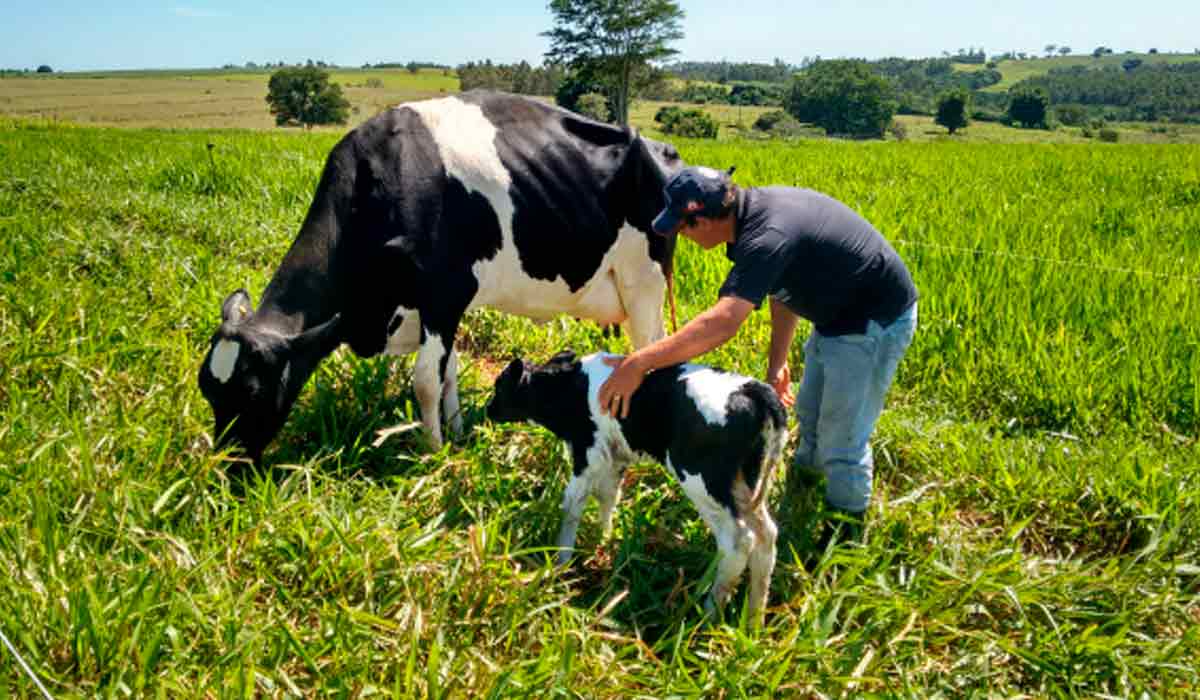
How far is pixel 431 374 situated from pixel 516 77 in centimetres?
5762

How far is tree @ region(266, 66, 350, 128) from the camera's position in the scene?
4872cm

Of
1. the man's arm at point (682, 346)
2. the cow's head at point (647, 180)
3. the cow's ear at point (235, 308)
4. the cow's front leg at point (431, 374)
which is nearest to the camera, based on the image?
the man's arm at point (682, 346)

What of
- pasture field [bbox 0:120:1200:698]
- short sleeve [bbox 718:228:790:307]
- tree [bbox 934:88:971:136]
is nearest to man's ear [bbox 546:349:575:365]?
pasture field [bbox 0:120:1200:698]

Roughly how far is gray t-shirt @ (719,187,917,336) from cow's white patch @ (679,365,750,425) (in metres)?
0.31

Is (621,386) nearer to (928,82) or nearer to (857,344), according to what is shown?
(857,344)

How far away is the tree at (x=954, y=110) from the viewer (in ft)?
A: 231

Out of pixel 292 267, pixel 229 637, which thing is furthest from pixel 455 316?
pixel 229 637

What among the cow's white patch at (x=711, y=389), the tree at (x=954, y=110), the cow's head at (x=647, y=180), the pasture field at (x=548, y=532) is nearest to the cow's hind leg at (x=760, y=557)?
the pasture field at (x=548, y=532)

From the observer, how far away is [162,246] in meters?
7.10

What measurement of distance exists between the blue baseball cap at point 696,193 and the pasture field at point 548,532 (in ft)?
4.46

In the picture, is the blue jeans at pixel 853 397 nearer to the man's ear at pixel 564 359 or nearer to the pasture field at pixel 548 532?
the pasture field at pixel 548 532

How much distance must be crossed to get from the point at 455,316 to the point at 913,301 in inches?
86.6

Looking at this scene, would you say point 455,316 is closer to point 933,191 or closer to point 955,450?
point 955,450

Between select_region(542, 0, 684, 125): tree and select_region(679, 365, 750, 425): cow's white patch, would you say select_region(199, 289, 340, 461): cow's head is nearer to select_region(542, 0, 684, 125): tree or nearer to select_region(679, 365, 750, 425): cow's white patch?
select_region(679, 365, 750, 425): cow's white patch
